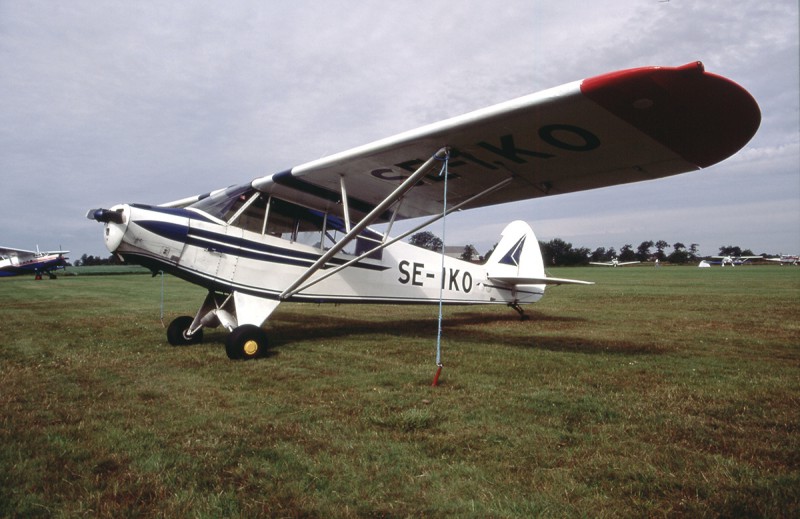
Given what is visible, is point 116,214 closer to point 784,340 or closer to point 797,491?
point 797,491

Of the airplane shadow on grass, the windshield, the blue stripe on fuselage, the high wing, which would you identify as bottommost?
the airplane shadow on grass

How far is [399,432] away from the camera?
2.97 metres

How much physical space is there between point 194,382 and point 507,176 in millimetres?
4560

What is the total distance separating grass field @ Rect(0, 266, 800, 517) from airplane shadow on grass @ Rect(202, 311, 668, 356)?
28 cm

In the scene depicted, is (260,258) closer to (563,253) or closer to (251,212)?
(251,212)

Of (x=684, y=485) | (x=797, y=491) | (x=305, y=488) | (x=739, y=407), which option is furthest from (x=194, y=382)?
(x=739, y=407)

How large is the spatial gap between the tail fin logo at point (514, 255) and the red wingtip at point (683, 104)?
645cm

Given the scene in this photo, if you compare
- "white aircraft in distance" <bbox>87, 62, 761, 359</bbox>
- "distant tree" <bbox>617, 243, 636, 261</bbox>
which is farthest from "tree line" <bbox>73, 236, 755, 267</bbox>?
"white aircraft in distance" <bbox>87, 62, 761, 359</bbox>

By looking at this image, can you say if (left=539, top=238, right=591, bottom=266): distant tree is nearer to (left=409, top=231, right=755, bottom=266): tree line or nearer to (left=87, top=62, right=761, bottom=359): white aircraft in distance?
(left=409, top=231, right=755, bottom=266): tree line

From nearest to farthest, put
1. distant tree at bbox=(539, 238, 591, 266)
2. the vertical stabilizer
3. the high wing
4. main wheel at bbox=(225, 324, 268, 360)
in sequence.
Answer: the high wing → main wheel at bbox=(225, 324, 268, 360) → the vertical stabilizer → distant tree at bbox=(539, 238, 591, 266)

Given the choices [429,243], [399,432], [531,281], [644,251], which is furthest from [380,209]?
[644,251]

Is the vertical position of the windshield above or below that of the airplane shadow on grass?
above

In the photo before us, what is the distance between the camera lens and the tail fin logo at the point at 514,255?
10938mm

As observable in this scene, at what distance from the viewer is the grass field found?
208 centimetres
